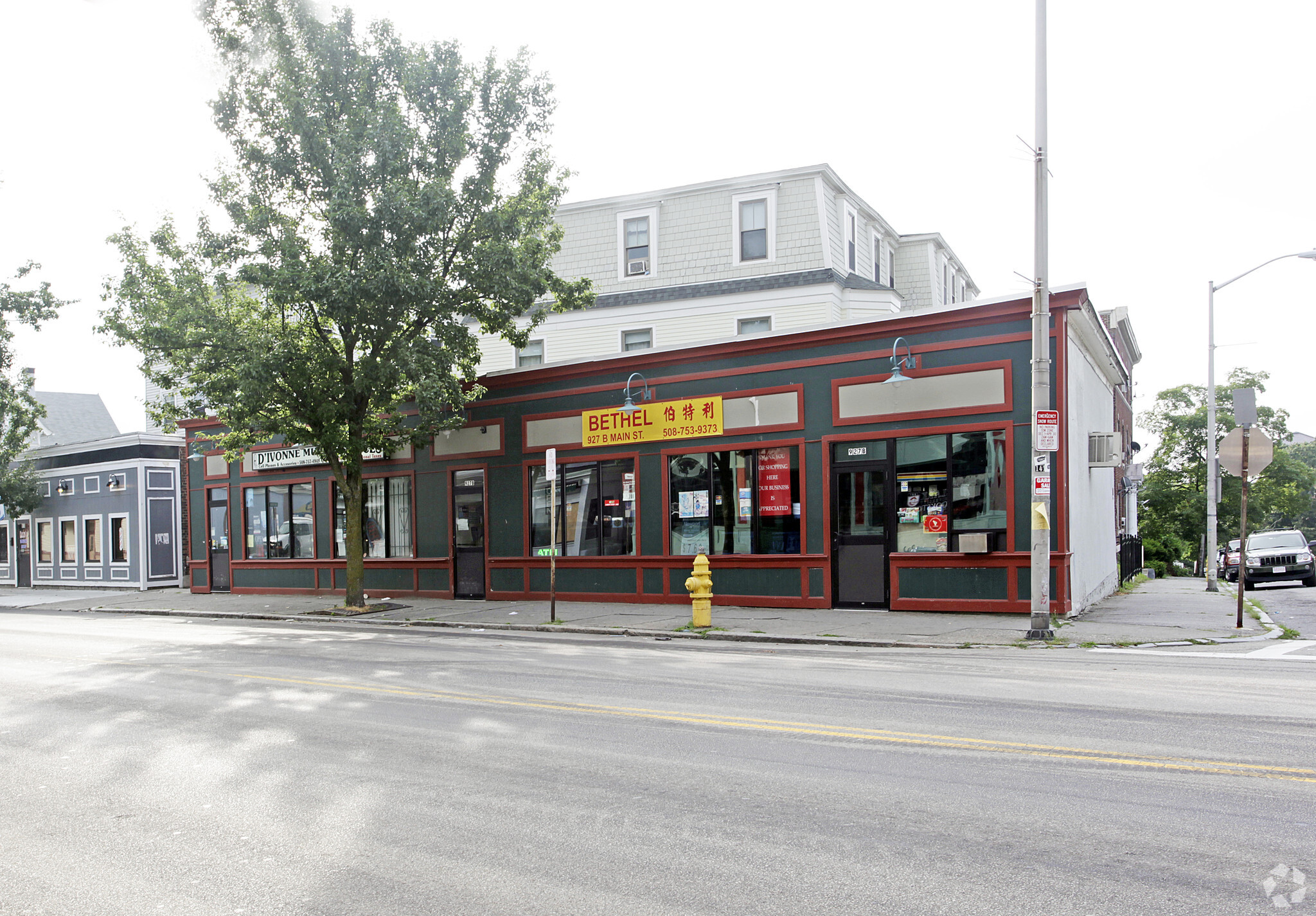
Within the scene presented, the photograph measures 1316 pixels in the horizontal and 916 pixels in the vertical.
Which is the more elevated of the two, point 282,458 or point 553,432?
point 553,432

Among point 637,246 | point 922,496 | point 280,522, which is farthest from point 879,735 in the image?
point 280,522

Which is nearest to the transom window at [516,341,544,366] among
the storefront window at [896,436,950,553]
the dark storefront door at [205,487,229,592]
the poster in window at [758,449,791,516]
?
the dark storefront door at [205,487,229,592]

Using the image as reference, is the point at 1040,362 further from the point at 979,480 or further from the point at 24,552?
the point at 24,552

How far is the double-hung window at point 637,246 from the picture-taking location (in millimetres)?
27500

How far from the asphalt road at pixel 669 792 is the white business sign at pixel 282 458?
581 inches

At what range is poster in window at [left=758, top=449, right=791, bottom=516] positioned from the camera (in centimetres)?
1772

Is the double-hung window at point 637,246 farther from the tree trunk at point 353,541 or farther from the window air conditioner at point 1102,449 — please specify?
the window air conditioner at point 1102,449

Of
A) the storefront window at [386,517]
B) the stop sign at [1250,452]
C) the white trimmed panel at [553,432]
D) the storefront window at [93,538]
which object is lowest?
the storefront window at [93,538]

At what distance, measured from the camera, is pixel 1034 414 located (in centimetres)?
1351

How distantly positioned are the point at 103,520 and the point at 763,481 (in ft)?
87.5

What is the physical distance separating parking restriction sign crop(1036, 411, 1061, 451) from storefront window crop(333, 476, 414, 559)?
1495 cm

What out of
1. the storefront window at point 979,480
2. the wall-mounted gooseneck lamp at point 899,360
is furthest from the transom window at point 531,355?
the storefront window at point 979,480

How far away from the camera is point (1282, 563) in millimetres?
26812

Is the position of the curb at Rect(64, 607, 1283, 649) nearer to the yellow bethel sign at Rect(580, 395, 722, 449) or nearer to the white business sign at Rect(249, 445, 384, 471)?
the yellow bethel sign at Rect(580, 395, 722, 449)
